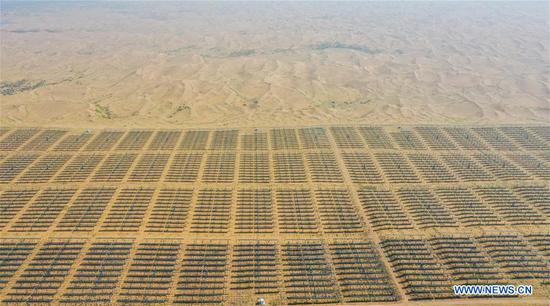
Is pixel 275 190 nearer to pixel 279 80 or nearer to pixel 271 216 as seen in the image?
pixel 271 216

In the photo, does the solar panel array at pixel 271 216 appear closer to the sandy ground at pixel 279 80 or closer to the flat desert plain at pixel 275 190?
the flat desert plain at pixel 275 190

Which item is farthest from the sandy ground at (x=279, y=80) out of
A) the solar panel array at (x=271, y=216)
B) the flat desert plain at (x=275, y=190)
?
the solar panel array at (x=271, y=216)

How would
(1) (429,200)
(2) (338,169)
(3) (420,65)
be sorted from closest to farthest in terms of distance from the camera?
(1) (429,200)
(2) (338,169)
(3) (420,65)

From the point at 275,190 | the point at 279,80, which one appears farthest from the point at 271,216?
the point at 279,80

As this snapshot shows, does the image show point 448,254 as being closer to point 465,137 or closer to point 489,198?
point 489,198

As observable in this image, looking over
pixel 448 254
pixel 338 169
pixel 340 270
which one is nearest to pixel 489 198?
pixel 448 254

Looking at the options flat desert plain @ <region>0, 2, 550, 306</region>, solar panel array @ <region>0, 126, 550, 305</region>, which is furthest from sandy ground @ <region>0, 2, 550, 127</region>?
solar panel array @ <region>0, 126, 550, 305</region>

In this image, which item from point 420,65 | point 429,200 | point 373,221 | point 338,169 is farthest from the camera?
point 420,65

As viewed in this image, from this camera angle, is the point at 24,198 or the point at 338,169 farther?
the point at 338,169
